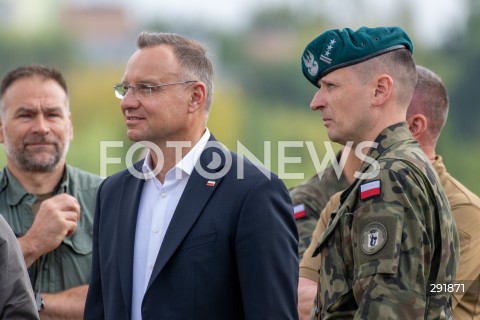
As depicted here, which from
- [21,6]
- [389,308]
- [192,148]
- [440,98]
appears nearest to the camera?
[389,308]

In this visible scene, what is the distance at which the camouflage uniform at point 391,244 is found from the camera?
3742 millimetres

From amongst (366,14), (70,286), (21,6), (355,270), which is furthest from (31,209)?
(21,6)

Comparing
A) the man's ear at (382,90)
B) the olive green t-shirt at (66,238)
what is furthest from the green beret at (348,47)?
the olive green t-shirt at (66,238)

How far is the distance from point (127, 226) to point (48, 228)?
1222mm

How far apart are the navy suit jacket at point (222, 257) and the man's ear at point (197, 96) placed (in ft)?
1.03

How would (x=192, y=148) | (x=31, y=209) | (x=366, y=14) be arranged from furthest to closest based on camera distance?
1. (x=366, y=14)
2. (x=31, y=209)
3. (x=192, y=148)

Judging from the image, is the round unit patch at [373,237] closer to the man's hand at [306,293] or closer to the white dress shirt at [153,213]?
the white dress shirt at [153,213]

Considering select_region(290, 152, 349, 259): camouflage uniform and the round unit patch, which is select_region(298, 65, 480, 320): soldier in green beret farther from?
the round unit patch

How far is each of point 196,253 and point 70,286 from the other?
5.29 feet

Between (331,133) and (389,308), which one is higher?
(331,133)

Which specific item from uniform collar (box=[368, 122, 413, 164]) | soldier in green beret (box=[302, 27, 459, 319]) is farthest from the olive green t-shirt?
uniform collar (box=[368, 122, 413, 164])

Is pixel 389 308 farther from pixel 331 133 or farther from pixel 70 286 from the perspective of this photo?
pixel 70 286

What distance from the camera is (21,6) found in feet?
285

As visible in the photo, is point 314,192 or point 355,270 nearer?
point 355,270
